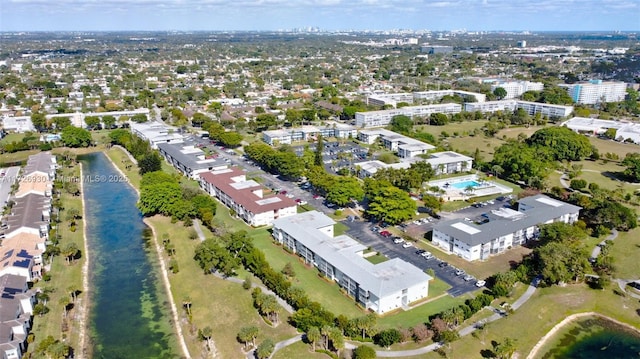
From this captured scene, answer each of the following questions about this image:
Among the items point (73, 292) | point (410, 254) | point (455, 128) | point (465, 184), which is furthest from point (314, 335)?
point (455, 128)

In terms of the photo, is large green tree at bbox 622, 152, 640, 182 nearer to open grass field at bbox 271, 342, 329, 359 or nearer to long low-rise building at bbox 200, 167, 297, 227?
long low-rise building at bbox 200, 167, 297, 227

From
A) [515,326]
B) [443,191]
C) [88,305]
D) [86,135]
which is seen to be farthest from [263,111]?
[515,326]

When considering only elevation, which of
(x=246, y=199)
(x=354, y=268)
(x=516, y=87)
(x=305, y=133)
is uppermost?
(x=516, y=87)

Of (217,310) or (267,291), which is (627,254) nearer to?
(267,291)

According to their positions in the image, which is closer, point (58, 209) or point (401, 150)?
point (58, 209)

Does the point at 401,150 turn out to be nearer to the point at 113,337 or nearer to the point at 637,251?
the point at 637,251

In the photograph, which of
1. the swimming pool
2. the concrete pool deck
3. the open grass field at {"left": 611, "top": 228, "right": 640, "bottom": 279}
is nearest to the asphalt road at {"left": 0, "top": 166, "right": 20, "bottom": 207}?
the concrete pool deck
